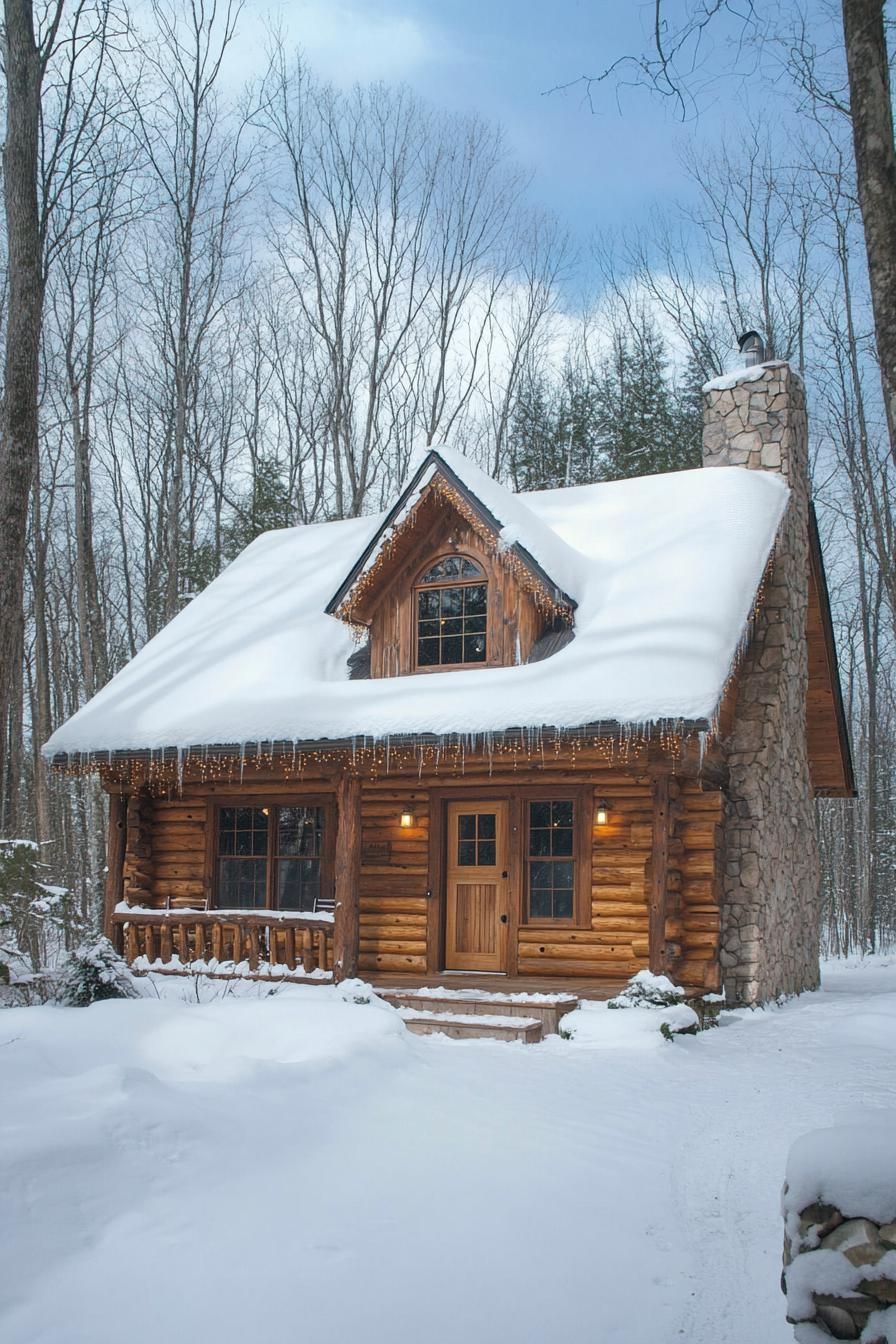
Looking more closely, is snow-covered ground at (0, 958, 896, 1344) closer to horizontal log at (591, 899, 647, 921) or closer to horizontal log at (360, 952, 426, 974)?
horizontal log at (591, 899, 647, 921)

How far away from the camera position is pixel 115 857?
14.1 metres

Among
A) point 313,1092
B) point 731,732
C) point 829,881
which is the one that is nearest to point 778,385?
point 731,732

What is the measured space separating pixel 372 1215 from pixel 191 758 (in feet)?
27.3

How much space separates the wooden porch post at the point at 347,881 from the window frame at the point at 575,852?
182cm

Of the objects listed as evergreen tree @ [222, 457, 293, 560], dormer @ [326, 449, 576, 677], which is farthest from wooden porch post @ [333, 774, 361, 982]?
evergreen tree @ [222, 457, 293, 560]

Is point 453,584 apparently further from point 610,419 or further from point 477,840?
point 610,419

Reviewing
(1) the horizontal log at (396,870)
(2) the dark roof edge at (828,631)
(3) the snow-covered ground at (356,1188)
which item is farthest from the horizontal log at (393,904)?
(2) the dark roof edge at (828,631)

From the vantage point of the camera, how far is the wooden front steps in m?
10.2

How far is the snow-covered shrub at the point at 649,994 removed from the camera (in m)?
10.8

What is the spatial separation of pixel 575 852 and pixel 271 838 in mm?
4048

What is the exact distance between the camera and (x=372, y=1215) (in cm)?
518

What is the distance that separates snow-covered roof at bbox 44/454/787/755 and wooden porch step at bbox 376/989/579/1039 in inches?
103

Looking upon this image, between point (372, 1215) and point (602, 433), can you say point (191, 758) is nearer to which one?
point (372, 1215)

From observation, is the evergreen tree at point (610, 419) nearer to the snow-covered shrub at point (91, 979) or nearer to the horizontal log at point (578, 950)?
the horizontal log at point (578, 950)
